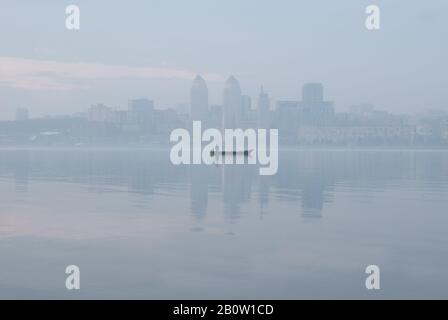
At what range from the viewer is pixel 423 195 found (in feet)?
178

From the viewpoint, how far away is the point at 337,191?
58.3 metres

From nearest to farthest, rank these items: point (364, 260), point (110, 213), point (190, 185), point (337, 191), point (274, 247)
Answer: point (364, 260)
point (274, 247)
point (110, 213)
point (337, 191)
point (190, 185)

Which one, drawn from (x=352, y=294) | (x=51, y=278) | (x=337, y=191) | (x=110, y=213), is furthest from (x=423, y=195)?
(x=51, y=278)

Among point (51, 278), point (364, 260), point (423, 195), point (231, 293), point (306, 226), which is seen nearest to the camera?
point (231, 293)

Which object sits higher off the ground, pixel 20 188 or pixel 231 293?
pixel 20 188

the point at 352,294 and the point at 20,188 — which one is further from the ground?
the point at 20,188

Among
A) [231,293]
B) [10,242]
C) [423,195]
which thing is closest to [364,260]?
[231,293]

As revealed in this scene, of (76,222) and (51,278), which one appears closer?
(51,278)

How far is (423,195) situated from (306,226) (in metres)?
23.1

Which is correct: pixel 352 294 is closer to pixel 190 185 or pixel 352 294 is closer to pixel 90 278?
pixel 90 278

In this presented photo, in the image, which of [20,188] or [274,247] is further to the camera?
[20,188]
